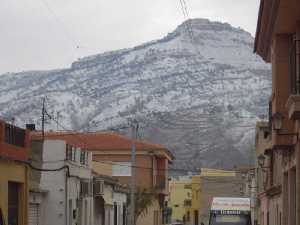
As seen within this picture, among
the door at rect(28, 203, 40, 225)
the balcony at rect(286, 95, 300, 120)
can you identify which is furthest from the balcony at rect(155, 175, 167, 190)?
the balcony at rect(286, 95, 300, 120)

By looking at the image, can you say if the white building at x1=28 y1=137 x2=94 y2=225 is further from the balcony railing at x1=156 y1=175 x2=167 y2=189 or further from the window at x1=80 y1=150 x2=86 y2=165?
the balcony railing at x1=156 y1=175 x2=167 y2=189

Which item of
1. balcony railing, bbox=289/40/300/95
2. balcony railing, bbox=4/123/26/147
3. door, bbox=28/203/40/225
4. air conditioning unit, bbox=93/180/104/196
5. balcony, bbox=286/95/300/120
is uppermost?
balcony railing, bbox=289/40/300/95

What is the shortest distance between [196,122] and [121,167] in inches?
4800

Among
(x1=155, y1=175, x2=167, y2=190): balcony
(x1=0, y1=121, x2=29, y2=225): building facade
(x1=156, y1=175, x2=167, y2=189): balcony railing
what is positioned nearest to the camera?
(x1=0, y1=121, x2=29, y2=225): building facade

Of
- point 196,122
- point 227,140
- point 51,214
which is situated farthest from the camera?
point 196,122

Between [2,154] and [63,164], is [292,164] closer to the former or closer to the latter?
[2,154]

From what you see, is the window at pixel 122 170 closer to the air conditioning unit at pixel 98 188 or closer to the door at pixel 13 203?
the air conditioning unit at pixel 98 188

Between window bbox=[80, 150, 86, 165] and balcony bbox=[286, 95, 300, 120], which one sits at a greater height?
window bbox=[80, 150, 86, 165]

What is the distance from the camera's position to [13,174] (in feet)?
102

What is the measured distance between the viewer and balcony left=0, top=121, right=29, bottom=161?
29.5m

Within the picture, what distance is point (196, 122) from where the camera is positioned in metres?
194

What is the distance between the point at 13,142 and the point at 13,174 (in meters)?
1.12

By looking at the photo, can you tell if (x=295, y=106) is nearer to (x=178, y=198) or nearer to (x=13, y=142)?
(x=13, y=142)

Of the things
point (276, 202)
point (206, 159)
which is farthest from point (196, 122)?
point (276, 202)
